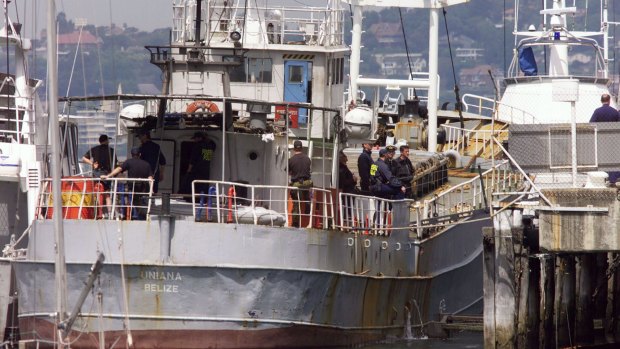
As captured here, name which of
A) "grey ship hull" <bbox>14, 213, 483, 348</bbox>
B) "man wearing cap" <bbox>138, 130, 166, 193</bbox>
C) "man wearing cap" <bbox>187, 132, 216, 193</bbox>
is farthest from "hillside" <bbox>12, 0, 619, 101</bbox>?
"grey ship hull" <bbox>14, 213, 483, 348</bbox>

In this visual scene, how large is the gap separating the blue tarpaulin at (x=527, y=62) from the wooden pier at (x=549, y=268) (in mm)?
14903

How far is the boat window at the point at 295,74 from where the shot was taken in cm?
3481

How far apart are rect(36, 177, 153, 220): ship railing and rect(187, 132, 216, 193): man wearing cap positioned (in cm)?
215

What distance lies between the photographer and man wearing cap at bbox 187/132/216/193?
29.6 metres

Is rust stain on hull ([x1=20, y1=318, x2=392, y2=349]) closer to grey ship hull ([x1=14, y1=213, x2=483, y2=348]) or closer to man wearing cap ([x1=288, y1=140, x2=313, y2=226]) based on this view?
grey ship hull ([x1=14, y1=213, x2=483, y2=348])

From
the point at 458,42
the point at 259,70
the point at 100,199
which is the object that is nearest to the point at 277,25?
the point at 259,70

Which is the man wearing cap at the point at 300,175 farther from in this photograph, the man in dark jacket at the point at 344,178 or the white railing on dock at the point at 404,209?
the man in dark jacket at the point at 344,178

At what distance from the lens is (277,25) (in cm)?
3553

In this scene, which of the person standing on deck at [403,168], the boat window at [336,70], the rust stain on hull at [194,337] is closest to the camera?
the rust stain on hull at [194,337]

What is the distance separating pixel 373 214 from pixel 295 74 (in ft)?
16.4

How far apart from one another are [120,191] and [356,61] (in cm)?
1501

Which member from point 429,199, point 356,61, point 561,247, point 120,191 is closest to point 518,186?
point 429,199

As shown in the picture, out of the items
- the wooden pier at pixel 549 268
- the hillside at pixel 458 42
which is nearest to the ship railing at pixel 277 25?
the wooden pier at pixel 549 268

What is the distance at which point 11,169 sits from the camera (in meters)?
30.2
